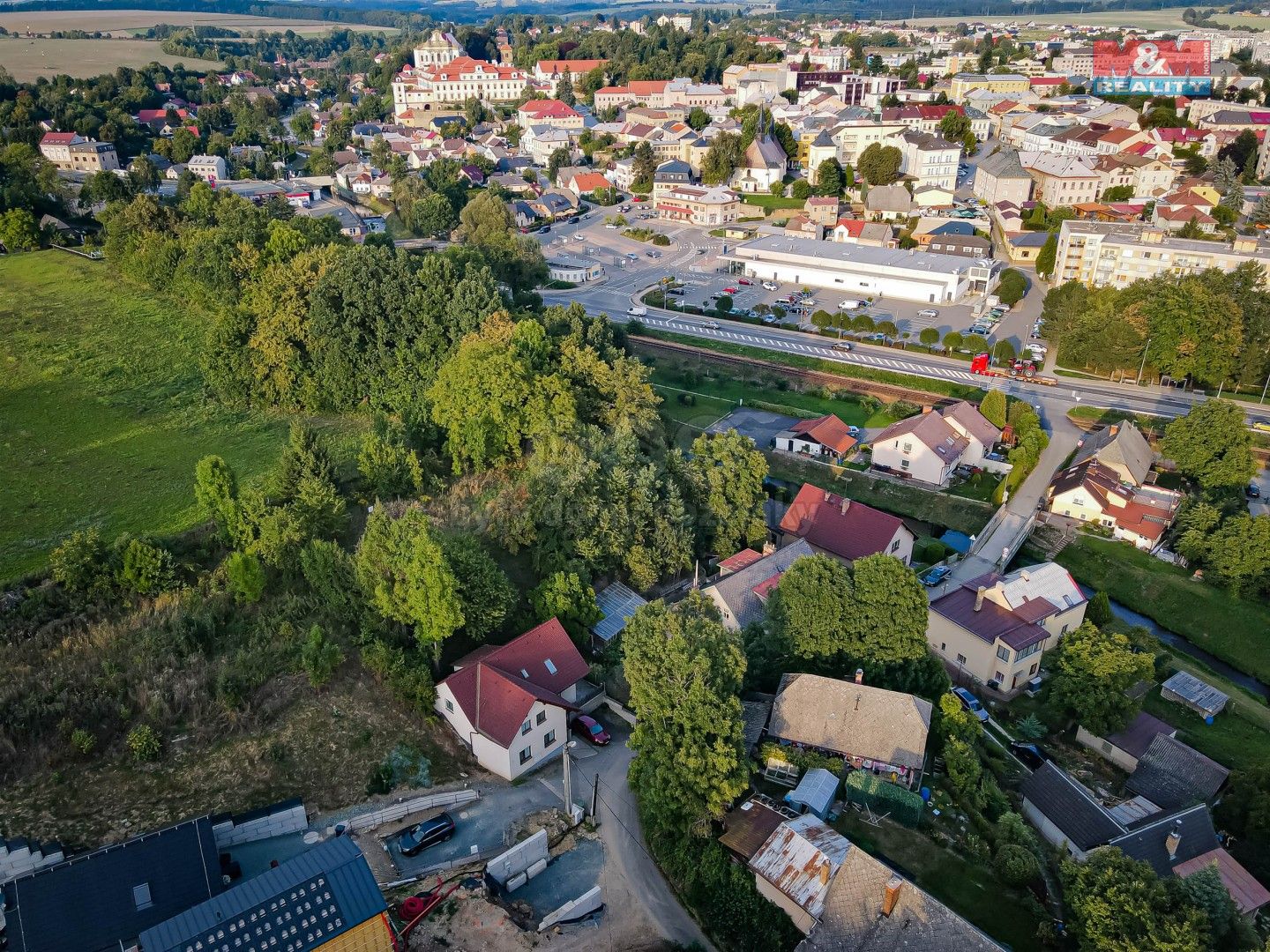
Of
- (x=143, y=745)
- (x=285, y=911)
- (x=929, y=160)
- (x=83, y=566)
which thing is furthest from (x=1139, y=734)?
(x=929, y=160)

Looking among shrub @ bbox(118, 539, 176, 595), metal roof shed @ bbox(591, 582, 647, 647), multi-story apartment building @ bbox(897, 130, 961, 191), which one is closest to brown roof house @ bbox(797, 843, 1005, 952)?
metal roof shed @ bbox(591, 582, 647, 647)

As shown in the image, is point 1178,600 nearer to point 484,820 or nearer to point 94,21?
point 484,820

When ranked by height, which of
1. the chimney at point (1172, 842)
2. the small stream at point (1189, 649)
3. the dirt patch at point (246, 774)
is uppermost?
the dirt patch at point (246, 774)

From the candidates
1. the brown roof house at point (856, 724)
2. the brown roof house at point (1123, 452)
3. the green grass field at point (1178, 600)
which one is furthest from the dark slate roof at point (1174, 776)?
the brown roof house at point (1123, 452)

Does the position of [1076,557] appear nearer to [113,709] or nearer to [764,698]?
[764,698]

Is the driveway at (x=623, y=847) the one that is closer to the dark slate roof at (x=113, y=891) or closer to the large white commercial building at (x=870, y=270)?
the dark slate roof at (x=113, y=891)

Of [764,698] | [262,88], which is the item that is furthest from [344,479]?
[262,88]
